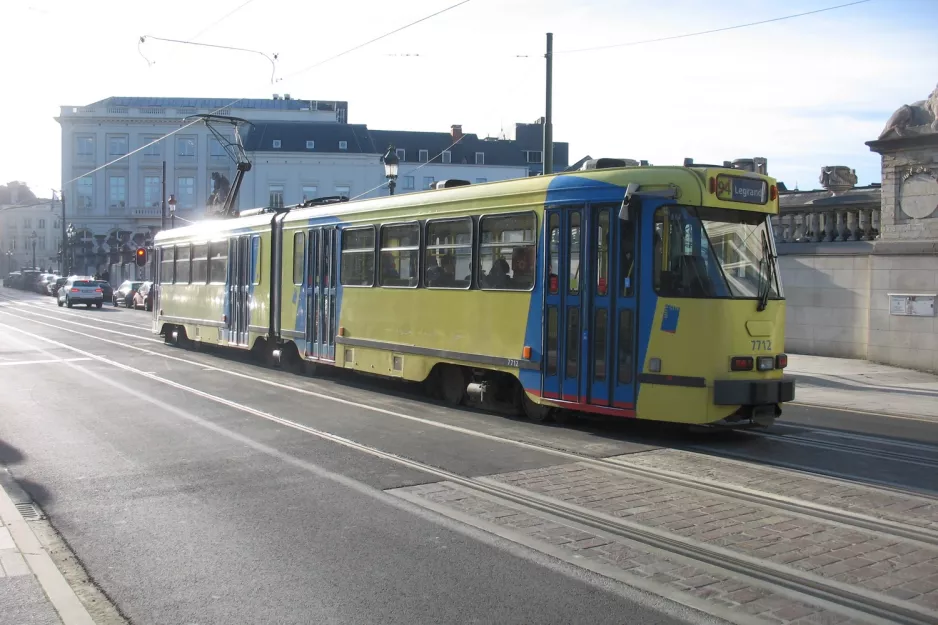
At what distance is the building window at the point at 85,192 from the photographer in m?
85.6

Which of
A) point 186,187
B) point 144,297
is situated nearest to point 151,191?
point 186,187

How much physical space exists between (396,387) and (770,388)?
285 inches

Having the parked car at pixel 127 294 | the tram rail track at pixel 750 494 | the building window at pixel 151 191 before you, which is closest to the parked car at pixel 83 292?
the parked car at pixel 127 294

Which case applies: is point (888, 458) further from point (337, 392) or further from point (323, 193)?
point (323, 193)

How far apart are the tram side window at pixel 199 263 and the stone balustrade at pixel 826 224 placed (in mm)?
12770

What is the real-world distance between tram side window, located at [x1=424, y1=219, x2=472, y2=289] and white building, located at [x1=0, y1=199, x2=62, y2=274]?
441ft

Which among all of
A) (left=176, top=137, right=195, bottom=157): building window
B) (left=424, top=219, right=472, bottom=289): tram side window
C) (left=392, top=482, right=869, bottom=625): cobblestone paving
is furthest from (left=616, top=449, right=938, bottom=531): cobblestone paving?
(left=176, top=137, right=195, bottom=157): building window

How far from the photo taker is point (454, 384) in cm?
1306

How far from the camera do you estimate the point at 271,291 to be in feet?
57.0

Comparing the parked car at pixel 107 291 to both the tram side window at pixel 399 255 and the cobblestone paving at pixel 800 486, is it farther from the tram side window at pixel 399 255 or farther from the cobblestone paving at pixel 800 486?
the cobblestone paving at pixel 800 486

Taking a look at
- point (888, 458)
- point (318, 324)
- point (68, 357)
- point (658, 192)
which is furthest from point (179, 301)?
point (888, 458)

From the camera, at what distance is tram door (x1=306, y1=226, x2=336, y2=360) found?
1536 centimetres

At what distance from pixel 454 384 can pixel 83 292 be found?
40210 mm

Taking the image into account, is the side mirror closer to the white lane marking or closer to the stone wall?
the stone wall
